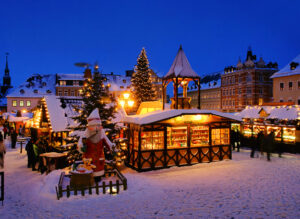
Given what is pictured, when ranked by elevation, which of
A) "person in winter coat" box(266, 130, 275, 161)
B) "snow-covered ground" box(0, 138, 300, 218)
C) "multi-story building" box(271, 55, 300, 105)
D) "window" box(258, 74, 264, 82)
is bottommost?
"snow-covered ground" box(0, 138, 300, 218)

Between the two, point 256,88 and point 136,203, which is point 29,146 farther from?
point 256,88

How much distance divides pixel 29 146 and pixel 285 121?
17.6 m

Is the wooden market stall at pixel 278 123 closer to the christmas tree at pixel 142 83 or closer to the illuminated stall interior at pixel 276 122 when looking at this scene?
the illuminated stall interior at pixel 276 122

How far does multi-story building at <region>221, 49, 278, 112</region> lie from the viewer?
51812mm

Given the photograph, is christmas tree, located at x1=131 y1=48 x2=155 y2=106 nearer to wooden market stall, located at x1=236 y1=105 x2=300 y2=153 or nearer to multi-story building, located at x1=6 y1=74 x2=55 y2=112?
wooden market stall, located at x1=236 y1=105 x2=300 y2=153

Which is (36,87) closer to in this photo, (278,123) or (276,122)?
(276,122)

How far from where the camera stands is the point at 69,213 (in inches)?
287

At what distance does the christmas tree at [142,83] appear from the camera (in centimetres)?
3033

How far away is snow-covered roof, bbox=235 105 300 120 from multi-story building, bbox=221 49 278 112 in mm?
28382

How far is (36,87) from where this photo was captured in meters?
56.7

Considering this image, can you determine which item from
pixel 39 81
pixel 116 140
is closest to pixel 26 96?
pixel 39 81

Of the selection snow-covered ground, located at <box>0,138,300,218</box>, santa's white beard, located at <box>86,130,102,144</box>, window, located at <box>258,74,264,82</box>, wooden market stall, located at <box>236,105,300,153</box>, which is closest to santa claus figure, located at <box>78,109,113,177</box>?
santa's white beard, located at <box>86,130,102,144</box>

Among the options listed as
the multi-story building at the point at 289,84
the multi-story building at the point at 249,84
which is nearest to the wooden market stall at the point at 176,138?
the multi-story building at the point at 289,84

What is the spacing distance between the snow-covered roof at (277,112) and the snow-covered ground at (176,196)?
719 cm
